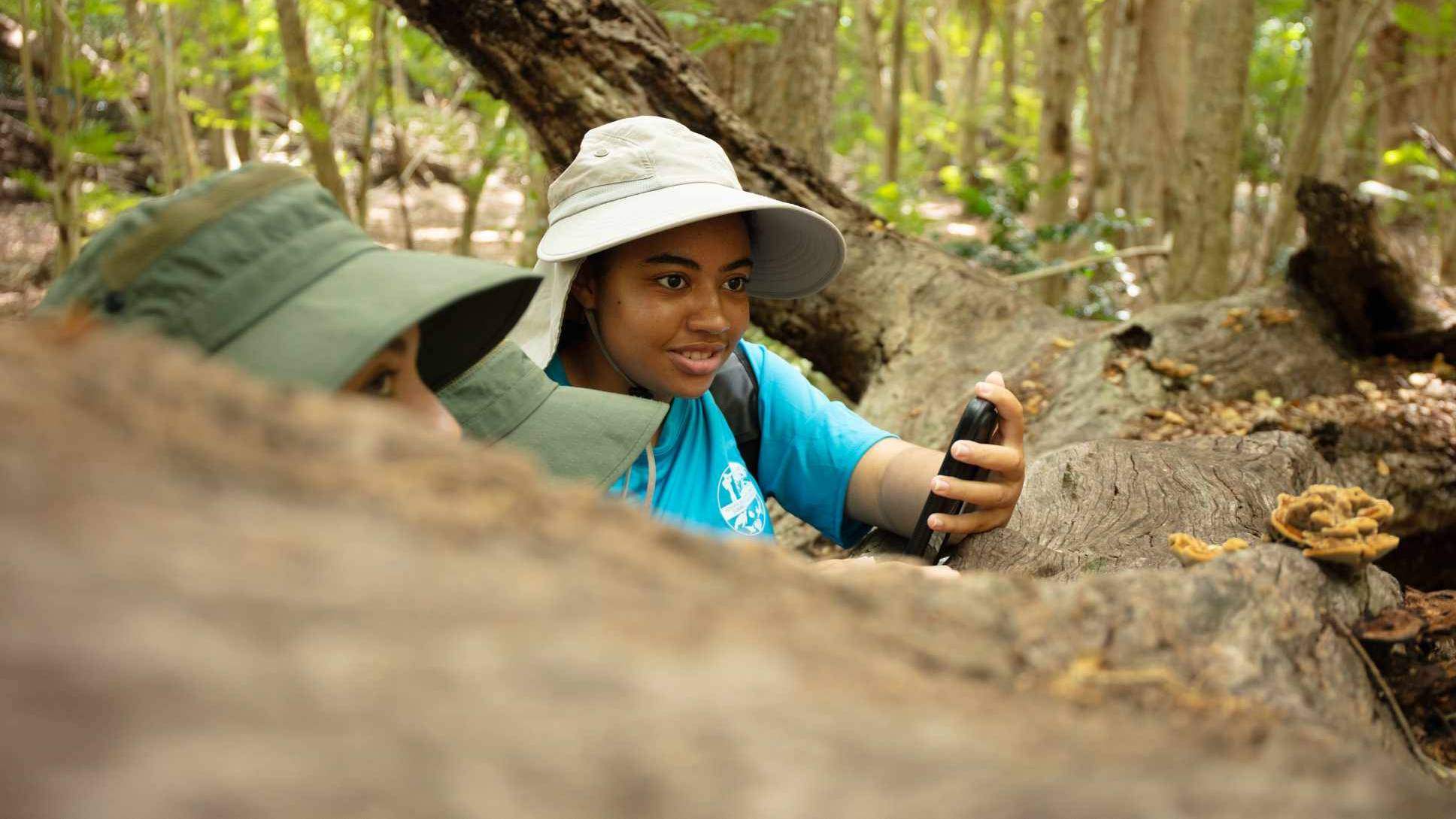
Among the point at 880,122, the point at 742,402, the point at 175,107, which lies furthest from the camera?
the point at 880,122

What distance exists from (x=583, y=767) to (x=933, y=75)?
21.8m

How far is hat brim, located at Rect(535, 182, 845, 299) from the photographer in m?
1.97

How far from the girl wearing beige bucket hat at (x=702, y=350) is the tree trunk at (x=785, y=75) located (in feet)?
8.23

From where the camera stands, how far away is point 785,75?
466cm

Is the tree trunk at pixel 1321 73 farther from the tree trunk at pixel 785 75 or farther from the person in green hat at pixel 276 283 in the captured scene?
the person in green hat at pixel 276 283

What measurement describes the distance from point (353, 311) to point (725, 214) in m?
1.24

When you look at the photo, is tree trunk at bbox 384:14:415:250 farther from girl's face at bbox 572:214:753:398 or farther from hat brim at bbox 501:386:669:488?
hat brim at bbox 501:386:669:488

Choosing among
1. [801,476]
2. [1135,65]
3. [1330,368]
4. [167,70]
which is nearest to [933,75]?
[1135,65]

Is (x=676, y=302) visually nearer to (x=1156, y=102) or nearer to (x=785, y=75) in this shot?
(x=785, y=75)

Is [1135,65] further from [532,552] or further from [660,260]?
[532,552]

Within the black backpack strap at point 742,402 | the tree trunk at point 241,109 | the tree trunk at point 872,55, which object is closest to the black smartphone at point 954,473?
the black backpack strap at point 742,402

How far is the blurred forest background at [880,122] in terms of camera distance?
4.81 metres

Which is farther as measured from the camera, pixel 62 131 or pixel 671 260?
pixel 62 131

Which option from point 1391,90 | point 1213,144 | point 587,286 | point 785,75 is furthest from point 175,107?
point 1391,90
